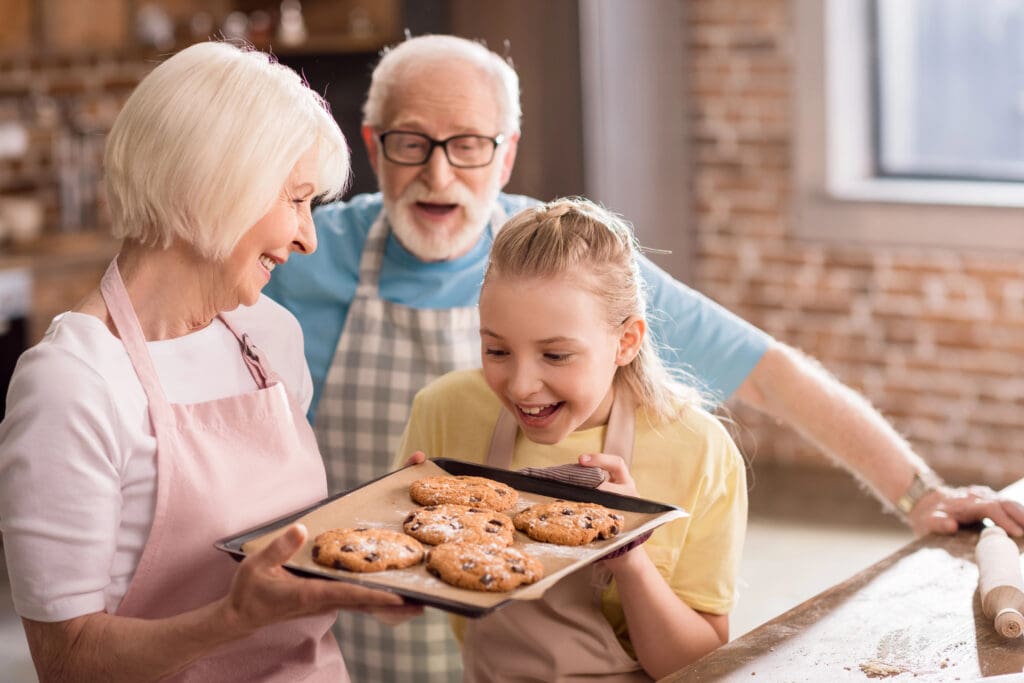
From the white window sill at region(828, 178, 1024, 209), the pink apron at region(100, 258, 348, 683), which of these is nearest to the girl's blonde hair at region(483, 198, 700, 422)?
the pink apron at region(100, 258, 348, 683)

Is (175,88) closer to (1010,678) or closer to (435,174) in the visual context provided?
(435,174)

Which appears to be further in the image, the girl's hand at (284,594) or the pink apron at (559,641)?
the pink apron at (559,641)

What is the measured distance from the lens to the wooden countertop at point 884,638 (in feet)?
4.77

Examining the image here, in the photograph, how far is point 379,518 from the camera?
1.54 meters

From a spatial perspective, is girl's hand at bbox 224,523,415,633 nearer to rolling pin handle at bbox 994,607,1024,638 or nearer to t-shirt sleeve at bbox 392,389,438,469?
t-shirt sleeve at bbox 392,389,438,469

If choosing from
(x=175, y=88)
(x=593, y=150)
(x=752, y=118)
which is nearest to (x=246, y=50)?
(x=175, y=88)

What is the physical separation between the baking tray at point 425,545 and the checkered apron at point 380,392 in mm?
525

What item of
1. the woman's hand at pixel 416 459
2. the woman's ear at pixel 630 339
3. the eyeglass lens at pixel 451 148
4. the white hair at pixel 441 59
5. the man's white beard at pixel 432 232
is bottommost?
the woman's hand at pixel 416 459

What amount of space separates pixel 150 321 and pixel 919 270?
3820mm

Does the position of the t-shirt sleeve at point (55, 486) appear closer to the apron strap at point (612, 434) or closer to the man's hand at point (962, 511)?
the apron strap at point (612, 434)

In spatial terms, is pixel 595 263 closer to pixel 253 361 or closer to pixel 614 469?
pixel 614 469

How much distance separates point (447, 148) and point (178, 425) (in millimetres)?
784

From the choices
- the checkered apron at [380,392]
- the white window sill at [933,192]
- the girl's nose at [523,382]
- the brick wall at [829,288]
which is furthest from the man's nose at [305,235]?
the white window sill at [933,192]

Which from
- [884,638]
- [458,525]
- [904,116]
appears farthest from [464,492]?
[904,116]
